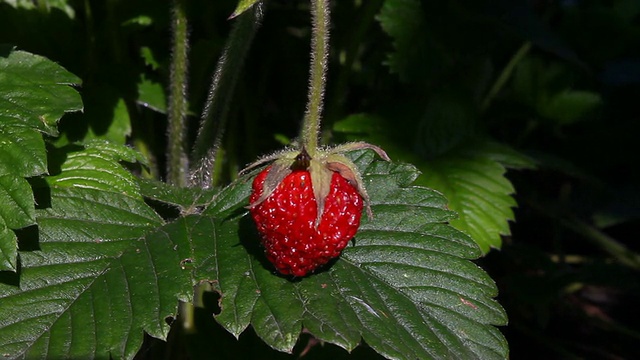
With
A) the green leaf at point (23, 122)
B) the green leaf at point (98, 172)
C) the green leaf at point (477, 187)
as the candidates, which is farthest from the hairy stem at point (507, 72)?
the green leaf at point (23, 122)

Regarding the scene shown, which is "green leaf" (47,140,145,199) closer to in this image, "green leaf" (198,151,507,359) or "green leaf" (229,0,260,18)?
"green leaf" (198,151,507,359)

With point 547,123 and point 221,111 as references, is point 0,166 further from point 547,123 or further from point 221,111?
point 547,123

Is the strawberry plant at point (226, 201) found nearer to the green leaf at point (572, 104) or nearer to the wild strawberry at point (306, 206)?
the wild strawberry at point (306, 206)

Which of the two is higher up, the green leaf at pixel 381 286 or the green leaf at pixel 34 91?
the green leaf at pixel 34 91

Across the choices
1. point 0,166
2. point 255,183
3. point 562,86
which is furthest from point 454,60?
point 0,166

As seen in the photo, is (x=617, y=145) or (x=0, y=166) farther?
(x=617, y=145)

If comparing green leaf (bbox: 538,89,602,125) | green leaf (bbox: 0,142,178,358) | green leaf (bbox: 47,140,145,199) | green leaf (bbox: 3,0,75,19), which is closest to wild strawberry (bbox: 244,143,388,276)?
green leaf (bbox: 0,142,178,358)
